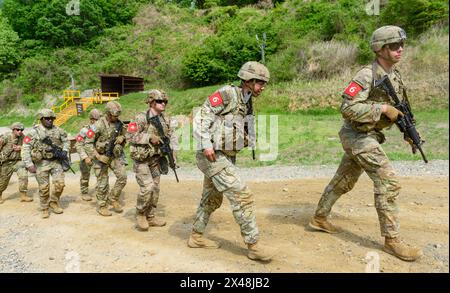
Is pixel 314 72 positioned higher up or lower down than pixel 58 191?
higher up

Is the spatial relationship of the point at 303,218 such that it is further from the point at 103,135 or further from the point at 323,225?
the point at 103,135

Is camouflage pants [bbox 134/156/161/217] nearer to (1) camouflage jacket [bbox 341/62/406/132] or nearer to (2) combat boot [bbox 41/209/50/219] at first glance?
(2) combat boot [bbox 41/209/50/219]

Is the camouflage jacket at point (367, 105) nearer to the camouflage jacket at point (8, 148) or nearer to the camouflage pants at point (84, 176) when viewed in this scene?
the camouflage pants at point (84, 176)

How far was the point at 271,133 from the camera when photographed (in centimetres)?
1502

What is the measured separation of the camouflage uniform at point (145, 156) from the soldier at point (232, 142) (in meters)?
1.54

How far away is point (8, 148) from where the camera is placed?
28.4 ft

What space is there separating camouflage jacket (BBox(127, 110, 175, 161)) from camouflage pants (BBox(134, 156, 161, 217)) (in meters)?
0.14

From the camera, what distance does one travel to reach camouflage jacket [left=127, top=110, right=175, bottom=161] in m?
5.82

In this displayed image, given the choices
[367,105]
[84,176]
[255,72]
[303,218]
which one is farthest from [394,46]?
[84,176]

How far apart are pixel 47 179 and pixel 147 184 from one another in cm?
258

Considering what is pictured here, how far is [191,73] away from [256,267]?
2411 centimetres

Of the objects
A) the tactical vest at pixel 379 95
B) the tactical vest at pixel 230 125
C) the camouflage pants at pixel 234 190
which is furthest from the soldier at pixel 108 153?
the tactical vest at pixel 379 95
